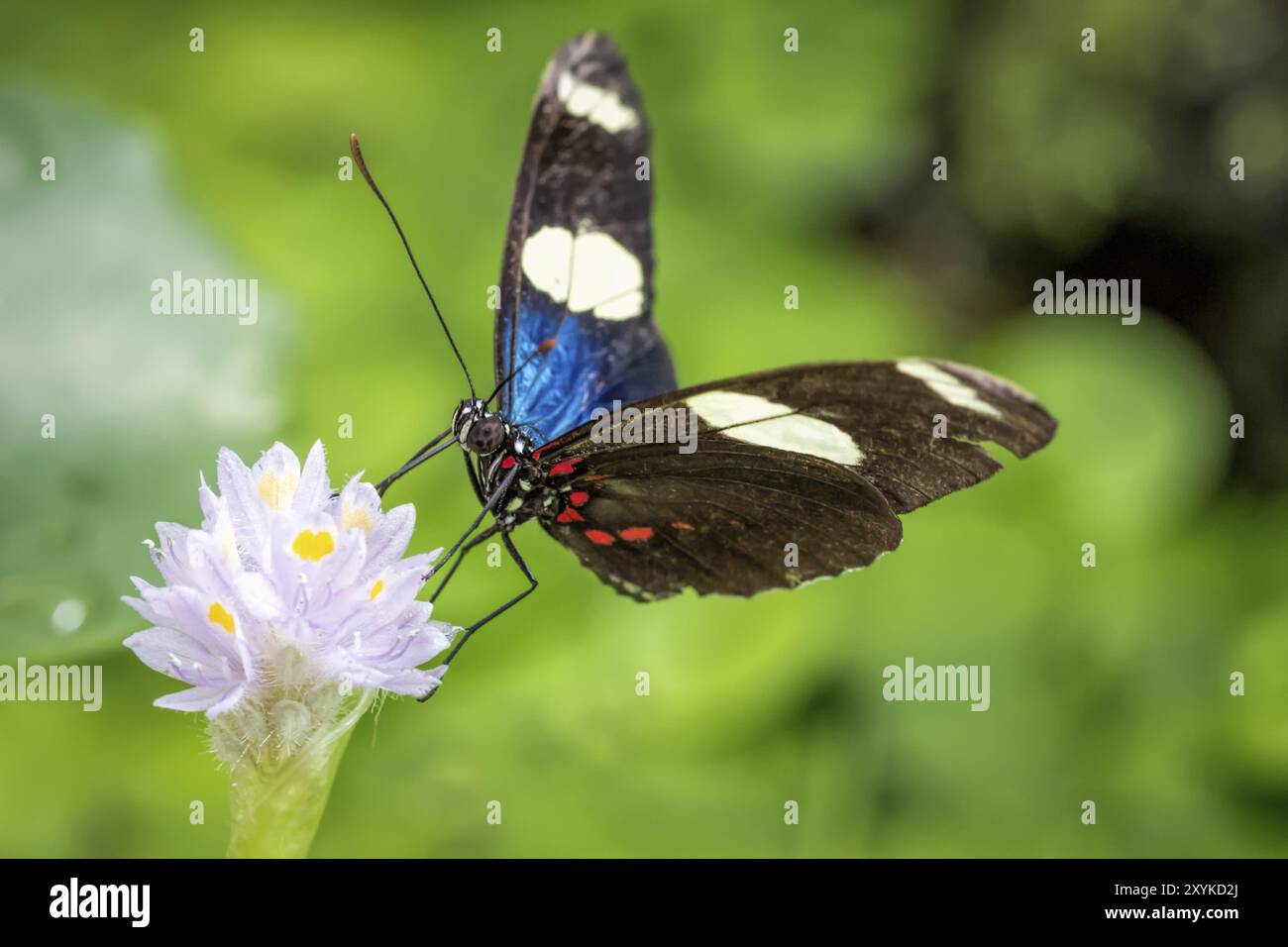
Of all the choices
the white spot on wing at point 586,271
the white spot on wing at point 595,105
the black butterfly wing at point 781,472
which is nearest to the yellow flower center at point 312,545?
the black butterfly wing at point 781,472

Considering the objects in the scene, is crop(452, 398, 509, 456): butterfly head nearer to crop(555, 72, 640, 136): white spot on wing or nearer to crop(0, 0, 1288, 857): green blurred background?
crop(0, 0, 1288, 857): green blurred background

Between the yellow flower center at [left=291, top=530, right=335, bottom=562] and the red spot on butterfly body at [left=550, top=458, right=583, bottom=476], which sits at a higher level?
the red spot on butterfly body at [left=550, top=458, right=583, bottom=476]

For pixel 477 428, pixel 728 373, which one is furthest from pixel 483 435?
pixel 728 373

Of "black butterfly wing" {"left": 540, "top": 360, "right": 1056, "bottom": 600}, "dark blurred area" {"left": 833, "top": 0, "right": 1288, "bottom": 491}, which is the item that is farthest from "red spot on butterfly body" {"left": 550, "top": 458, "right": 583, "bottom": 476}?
"dark blurred area" {"left": 833, "top": 0, "right": 1288, "bottom": 491}

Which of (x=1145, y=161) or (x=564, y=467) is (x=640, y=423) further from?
(x=1145, y=161)

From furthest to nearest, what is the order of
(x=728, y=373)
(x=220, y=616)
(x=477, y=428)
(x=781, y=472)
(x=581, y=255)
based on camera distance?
(x=728, y=373)
(x=581, y=255)
(x=781, y=472)
(x=477, y=428)
(x=220, y=616)

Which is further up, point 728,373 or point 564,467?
point 728,373

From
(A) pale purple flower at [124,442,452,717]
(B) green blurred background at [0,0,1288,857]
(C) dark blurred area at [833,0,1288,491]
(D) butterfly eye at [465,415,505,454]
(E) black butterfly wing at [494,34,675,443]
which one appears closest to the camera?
(A) pale purple flower at [124,442,452,717]
